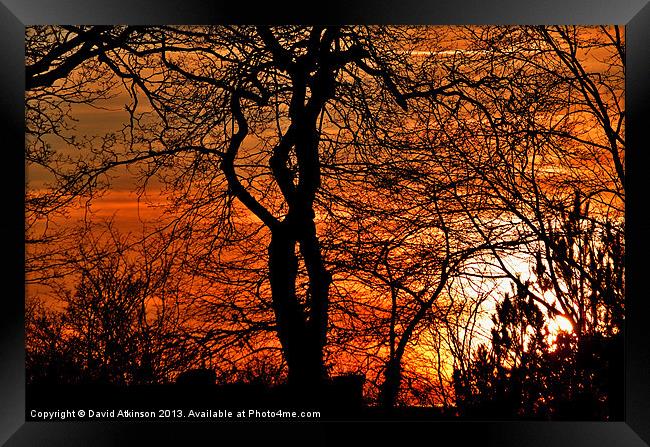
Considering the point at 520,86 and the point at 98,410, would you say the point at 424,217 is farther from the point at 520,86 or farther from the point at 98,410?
the point at 98,410

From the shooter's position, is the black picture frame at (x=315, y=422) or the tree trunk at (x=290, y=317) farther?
the tree trunk at (x=290, y=317)

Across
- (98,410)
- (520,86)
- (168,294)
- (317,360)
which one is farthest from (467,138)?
(98,410)

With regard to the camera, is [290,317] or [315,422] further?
[290,317]

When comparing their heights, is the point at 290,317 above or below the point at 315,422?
above

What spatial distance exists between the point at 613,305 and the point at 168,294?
2147 millimetres

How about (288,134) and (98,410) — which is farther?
(288,134)

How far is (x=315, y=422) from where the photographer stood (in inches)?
125

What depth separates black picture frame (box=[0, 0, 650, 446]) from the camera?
3049mm

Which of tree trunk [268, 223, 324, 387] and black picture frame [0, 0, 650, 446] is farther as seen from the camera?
tree trunk [268, 223, 324, 387]

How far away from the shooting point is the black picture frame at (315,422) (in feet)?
10.0

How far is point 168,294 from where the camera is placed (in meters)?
3.91

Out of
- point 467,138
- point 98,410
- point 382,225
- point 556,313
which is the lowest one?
point 98,410
